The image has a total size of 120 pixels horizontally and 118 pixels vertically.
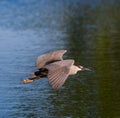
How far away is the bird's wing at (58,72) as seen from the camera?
9445mm

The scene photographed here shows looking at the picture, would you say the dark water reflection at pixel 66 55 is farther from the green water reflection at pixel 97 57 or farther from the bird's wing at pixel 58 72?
the bird's wing at pixel 58 72

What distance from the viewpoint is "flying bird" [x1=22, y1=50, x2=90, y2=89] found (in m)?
9.58

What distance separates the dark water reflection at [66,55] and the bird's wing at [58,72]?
4514 mm

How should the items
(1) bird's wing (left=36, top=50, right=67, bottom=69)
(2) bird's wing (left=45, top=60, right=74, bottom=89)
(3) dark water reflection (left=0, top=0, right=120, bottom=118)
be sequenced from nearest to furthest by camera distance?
(2) bird's wing (left=45, top=60, right=74, bottom=89), (1) bird's wing (left=36, top=50, right=67, bottom=69), (3) dark water reflection (left=0, top=0, right=120, bottom=118)

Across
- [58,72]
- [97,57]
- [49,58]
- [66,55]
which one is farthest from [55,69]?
[66,55]

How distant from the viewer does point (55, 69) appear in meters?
10.1

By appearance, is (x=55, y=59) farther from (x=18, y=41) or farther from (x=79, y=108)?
(x=18, y=41)

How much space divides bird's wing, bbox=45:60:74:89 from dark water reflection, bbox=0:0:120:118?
4514 mm

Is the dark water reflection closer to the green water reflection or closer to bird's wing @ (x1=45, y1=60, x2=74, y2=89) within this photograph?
the green water reflection

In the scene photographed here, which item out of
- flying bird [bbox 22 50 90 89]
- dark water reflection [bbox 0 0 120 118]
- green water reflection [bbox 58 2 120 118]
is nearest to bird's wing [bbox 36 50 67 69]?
flying bird [bbox 22 50 90 89]

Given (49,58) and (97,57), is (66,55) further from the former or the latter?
(49,58)

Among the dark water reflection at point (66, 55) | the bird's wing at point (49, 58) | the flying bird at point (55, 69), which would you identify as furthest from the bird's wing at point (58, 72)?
the dark water reflection at point (66, 55)

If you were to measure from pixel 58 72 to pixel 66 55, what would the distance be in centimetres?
1248

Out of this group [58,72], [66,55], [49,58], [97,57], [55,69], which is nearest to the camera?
[58,72]
